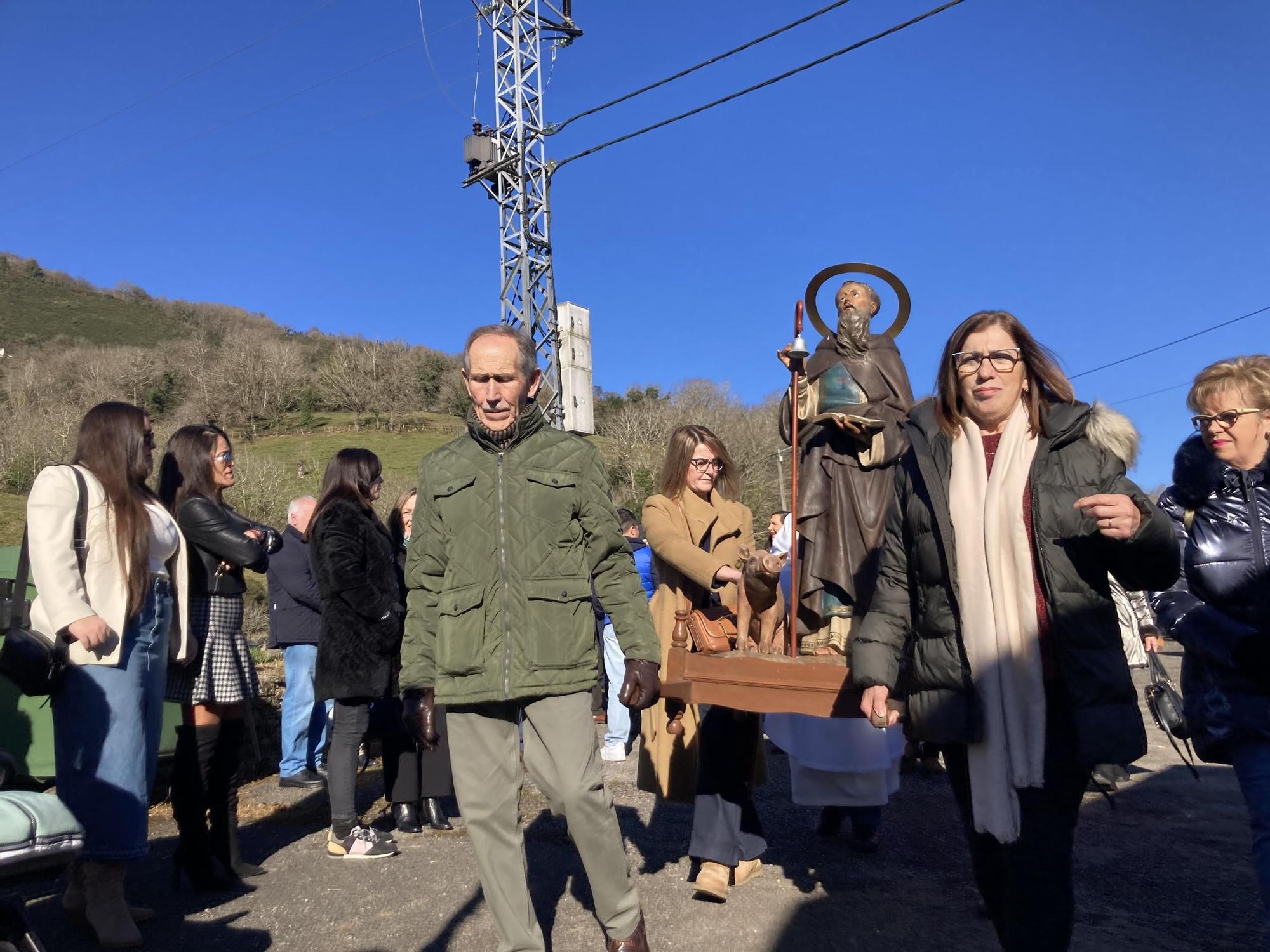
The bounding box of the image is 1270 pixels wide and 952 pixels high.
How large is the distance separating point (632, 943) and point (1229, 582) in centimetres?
216

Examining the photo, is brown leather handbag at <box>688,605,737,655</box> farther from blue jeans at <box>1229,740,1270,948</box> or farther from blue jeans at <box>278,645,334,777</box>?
blue jeans at <box>278,645,334,777</box>

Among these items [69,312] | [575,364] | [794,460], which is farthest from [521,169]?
[69,312]

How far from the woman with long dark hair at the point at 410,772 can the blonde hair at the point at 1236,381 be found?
388 cm

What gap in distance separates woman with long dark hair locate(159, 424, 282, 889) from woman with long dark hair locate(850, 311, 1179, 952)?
2888mm

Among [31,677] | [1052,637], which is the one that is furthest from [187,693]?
[1052,637]

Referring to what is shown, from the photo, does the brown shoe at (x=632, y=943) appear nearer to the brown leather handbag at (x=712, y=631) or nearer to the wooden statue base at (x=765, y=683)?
the wooden statue base at (x=765, y=683)

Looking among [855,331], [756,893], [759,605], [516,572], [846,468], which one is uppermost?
[855,331]

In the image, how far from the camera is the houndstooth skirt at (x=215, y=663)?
4.05m

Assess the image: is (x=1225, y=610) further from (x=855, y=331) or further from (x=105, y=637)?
(x=105, y=637)

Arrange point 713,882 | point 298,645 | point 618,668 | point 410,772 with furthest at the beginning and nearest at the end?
point 618,668 → point 298,645 → point 410,772 → point 713,882

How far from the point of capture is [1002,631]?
99.5 inches

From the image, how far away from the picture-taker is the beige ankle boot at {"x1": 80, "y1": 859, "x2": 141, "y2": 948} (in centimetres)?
339

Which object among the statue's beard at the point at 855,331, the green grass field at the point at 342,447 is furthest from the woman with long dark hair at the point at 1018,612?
the green grass field at the point at 342,447

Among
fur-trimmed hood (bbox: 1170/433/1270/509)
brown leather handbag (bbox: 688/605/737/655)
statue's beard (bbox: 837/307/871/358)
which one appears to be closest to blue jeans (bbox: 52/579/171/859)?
brown leather handbag (bbox: 688/605/737/655)
